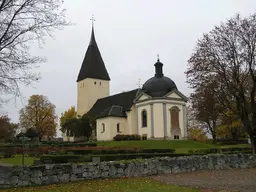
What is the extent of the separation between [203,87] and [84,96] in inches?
1991

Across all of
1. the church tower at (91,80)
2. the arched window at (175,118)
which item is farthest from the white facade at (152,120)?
the church tower at (91,80)

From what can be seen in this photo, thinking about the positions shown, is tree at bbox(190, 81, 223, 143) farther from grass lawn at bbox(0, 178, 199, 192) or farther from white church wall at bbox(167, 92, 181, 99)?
grass lawn at bbox(0, 178, 199, 192)

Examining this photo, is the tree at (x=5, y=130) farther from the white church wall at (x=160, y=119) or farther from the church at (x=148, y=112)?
the white church wall at (x=160, y=119)

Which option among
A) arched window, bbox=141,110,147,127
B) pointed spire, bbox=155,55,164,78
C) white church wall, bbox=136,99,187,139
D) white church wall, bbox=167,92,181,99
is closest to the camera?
white church wall, bbox=136,99,187,139

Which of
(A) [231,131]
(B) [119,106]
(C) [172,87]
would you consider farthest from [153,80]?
(A) [231,131]

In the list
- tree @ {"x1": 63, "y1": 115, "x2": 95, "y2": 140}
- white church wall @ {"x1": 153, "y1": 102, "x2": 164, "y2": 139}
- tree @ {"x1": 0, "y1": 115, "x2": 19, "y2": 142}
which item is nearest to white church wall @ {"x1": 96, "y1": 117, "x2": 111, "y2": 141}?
tree @ {"x1": 63, "y1": 115, "x2": 95, "y2": 140}

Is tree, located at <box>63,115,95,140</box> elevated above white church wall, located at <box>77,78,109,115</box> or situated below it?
below

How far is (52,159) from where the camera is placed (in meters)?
22.3

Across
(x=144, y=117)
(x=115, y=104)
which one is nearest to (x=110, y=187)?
(x=144, y=117)

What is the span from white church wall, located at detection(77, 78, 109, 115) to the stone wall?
5573 centimetres

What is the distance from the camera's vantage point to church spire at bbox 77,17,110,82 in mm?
75062

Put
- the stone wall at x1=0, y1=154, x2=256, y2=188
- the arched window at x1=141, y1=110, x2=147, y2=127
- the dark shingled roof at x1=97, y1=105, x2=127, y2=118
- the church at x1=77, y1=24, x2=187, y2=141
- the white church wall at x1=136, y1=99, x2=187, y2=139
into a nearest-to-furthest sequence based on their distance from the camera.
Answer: the stone wall at x1=0, y1=154, x2=256, y2=188
the white church wall at x1=136, y1=99, x2=187, y2=139
the church at x1=77, y1=24, x2=187, y2=141
the arched window at x1=141, y1=110, x2=147, y2=127
the dark shingled roof at x1=97, y1=105, x2=127, y2=118

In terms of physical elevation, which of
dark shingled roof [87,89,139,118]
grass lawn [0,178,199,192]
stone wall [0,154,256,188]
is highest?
dark shingled roof [87,89,139,118]

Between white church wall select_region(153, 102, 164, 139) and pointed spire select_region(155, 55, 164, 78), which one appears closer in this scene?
white church wall select_region(153, 102, 164, 139)
